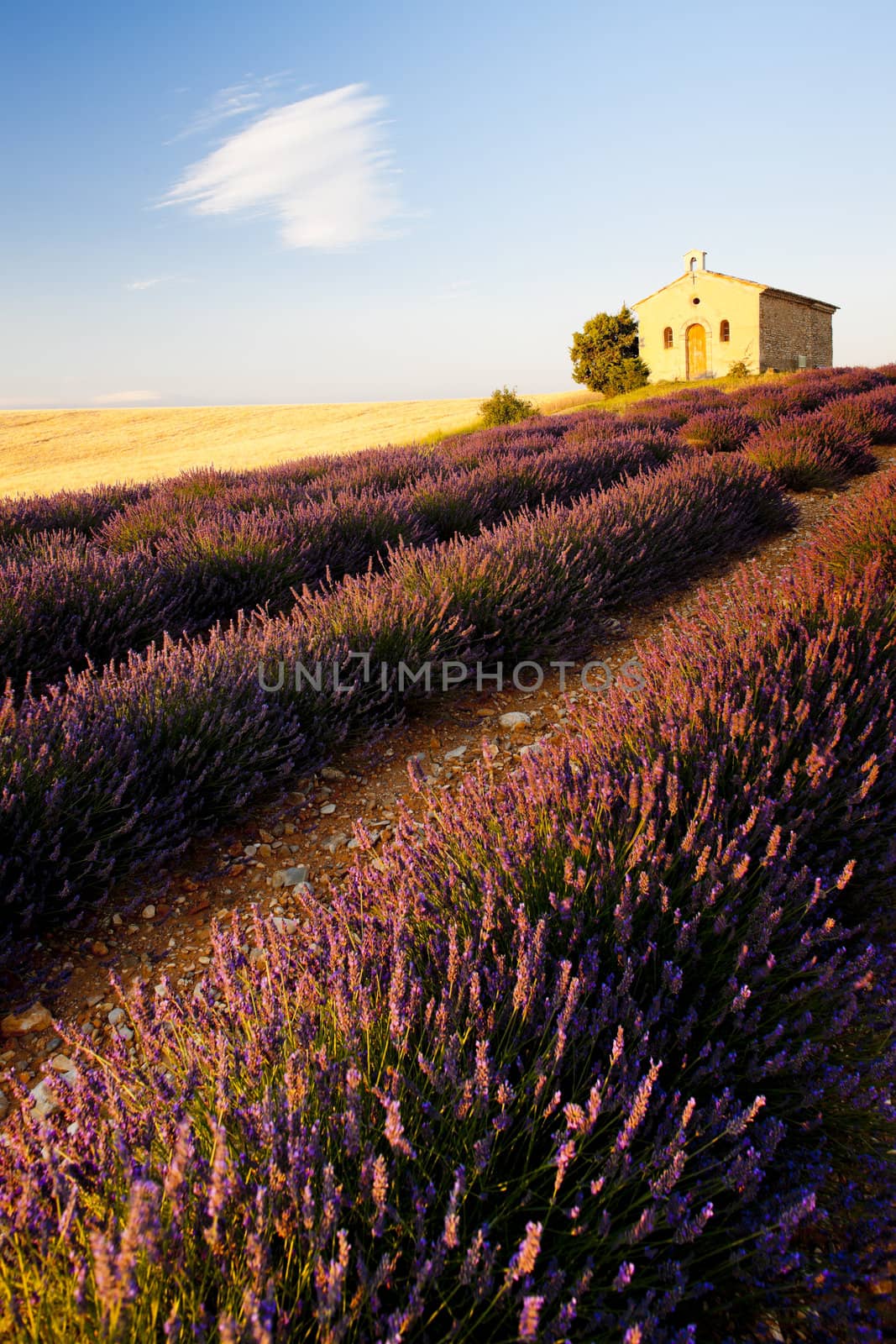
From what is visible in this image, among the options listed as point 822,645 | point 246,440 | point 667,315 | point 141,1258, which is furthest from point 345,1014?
point 667,315

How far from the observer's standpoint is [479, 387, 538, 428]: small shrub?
64.2ft

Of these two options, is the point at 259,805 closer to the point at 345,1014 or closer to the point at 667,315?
the point at 345,1014

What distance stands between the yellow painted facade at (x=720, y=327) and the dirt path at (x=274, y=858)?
28.6 meters

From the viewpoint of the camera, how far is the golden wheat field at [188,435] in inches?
781

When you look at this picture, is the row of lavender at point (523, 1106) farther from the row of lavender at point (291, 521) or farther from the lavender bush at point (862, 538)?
the lavender bush at point (862, 538)

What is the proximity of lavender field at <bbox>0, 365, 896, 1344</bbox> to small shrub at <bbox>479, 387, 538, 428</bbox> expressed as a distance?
17.1 m

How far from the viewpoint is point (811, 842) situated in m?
1.85

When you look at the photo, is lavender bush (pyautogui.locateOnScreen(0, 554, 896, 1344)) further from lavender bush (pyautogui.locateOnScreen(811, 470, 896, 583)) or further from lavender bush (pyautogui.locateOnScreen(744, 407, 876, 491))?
lavender bush (pyautogui.locateOnScreen(744, 407, 876, 491))

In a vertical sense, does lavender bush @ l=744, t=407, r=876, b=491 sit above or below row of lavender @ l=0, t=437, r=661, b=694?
above

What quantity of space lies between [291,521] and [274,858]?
305cm

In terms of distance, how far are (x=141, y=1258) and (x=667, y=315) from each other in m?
34.0

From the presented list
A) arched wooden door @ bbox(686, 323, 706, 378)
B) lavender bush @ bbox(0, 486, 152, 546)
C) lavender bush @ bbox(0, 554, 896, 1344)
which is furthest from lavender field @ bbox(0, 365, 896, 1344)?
arched wooden door @ bbox(686, 323, 706, 378)

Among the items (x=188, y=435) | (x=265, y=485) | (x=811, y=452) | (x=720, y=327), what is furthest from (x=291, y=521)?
(x=720, y=327)

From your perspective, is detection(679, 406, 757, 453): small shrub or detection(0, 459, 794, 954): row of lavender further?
detection(679, 406, 757, 453): small shrub
